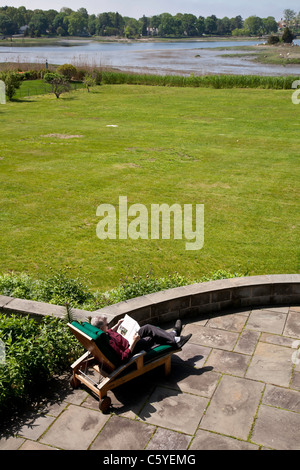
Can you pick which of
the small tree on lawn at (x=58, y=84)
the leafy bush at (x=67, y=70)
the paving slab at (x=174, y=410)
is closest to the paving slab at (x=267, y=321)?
the paving slab at (x=174, y=410)

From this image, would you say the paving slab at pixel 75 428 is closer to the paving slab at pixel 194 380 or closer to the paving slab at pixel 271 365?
the paving slab at pixel 194 380

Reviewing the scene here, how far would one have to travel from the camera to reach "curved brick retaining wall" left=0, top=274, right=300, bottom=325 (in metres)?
6.86

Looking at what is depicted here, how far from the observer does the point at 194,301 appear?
7438 mm

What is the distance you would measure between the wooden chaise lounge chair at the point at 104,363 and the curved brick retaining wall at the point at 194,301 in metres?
0.91

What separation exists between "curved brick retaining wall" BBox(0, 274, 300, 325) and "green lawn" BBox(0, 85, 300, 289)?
2.39 metres

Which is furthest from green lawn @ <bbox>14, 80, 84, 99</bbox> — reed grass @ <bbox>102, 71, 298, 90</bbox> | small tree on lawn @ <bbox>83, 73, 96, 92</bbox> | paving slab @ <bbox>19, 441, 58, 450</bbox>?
paving slab @ <bbox>19, 441, 58, 450</bbox>

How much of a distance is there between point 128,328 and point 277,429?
2.07 metres

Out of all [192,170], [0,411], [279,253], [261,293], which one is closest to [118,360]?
[0,411]

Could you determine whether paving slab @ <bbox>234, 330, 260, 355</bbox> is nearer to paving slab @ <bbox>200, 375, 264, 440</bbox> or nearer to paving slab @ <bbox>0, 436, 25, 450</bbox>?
paving slab @ <bbox>200, 375, 264, 440</bbox>

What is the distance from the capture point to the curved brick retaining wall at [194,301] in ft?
22.5

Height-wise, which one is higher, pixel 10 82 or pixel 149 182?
pixel 10 82

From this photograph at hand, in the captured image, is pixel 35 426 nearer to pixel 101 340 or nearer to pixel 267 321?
pixel 101 340

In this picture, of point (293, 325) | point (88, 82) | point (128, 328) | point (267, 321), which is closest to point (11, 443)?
point (128, 328)

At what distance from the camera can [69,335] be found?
6.41 metres
